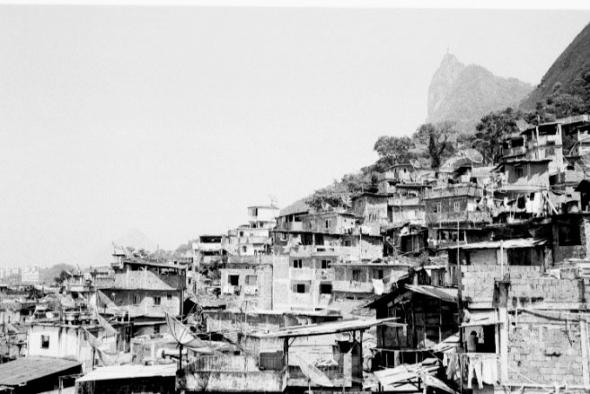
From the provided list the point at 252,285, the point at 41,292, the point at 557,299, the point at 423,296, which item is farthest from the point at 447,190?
the point at 41,292

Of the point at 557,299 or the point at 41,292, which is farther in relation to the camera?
the point at 41,292

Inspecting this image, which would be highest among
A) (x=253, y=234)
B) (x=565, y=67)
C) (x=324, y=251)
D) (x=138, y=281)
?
(x=565, y=67)

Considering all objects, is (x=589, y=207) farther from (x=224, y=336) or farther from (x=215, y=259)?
(x=215, y=259)

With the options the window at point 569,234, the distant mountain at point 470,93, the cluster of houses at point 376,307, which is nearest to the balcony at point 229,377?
the cluster of houses at point 376,307

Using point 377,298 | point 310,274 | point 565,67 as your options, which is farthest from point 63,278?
point 565,67

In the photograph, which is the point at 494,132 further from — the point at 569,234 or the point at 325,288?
the point at 569,234
